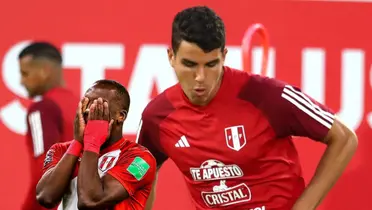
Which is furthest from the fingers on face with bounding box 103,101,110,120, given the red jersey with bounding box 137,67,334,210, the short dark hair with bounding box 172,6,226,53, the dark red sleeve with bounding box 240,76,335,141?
the dark red sleeve with bounding box 240,76,335,141

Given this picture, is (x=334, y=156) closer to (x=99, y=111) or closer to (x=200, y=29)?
(x=200, y=29)

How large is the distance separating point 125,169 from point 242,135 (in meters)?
0.65

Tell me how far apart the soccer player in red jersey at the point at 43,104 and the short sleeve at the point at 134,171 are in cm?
173

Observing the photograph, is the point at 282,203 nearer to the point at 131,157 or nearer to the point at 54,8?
the point at 131,157

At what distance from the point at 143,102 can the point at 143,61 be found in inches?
10.9

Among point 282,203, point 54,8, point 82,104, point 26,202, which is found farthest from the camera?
point 54,8

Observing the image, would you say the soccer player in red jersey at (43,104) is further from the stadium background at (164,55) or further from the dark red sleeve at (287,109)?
the dark red sleeve at (287,109)

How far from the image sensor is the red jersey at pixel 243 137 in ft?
12.6

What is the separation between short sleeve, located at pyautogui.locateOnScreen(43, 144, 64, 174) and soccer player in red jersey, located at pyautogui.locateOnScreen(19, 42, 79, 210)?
159 centimetres

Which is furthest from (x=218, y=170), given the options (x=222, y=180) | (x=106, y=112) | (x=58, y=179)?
(x=58, y=179)

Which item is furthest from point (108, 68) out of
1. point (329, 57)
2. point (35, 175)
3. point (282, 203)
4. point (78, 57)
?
point (282, 203)

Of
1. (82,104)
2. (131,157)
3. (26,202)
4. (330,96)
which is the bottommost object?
(26,202)

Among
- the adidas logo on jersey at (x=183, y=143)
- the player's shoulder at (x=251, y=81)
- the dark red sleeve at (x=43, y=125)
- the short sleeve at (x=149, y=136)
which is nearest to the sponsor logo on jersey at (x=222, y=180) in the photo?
the adidas logo on jersey at (x=183, y=143)

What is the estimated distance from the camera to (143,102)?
6.09 m
